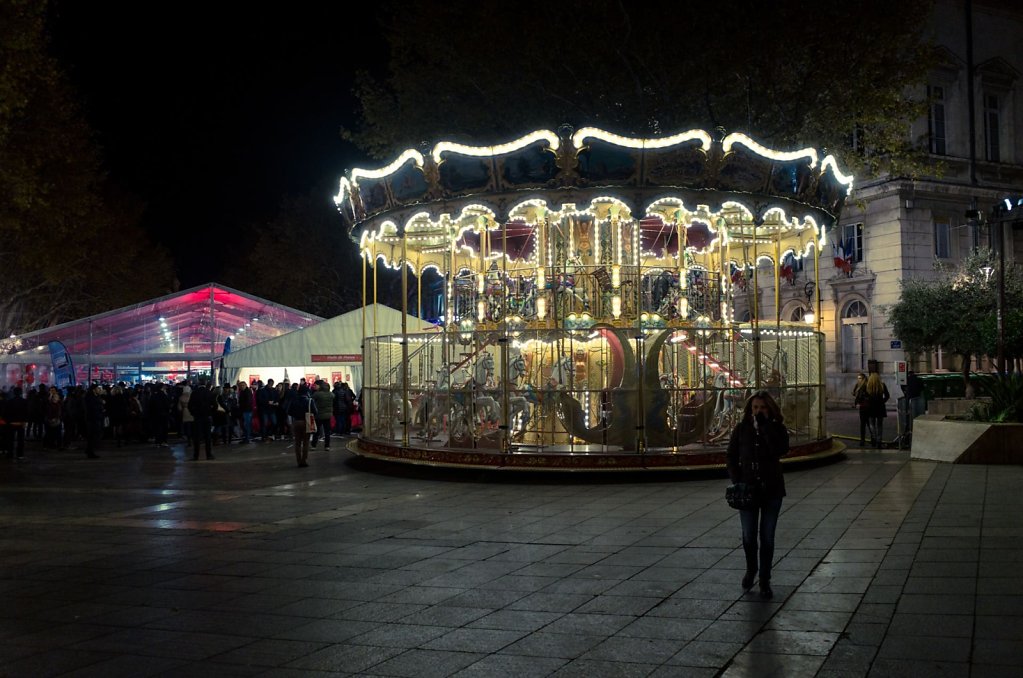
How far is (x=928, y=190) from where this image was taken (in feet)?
113

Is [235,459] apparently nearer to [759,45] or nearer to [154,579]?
[154,579]

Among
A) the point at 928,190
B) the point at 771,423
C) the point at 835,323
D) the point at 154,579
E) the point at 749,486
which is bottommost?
the point at 154,579

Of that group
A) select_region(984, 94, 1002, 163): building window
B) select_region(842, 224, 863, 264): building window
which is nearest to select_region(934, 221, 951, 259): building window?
select_region(842, 224, 863, 264): building window

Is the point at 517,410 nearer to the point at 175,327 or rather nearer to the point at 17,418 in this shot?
the point at 17,418

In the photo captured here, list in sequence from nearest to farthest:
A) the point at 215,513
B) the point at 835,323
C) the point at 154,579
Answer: the point at 154,579, the point at 215,513, the point at 835,323

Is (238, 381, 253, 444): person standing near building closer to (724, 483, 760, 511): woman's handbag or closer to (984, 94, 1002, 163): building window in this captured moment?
(724, 483, 760, 511): woman's handbag

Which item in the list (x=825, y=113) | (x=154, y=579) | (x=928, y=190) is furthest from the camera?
(x=928, y=190)

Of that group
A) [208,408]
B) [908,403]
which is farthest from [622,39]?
[208,408]

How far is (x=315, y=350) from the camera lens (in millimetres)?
26344

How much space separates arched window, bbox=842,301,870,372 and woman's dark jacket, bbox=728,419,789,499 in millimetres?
30264

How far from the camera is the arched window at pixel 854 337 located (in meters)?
35.6

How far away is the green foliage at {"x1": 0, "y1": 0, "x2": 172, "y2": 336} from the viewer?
25203 millimetres

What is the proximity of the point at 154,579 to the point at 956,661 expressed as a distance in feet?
19.8

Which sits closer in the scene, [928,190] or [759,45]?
[759,45]
